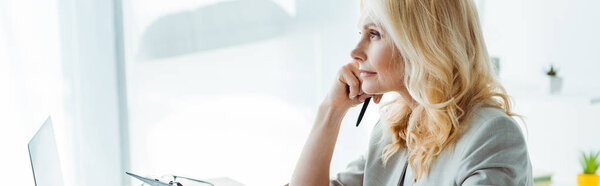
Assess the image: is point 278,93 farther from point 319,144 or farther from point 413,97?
point 413,97

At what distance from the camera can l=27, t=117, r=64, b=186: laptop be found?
1.20 meters

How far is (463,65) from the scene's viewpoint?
1.30 metres

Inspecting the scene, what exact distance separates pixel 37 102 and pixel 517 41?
2186 millimetres

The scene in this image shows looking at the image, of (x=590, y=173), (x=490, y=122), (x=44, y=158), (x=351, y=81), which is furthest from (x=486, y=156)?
(x=590, y=173)

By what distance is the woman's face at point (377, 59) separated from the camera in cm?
137

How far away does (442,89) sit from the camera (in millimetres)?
1341

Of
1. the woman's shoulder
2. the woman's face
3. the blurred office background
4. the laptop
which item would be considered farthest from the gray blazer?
the blurred office background

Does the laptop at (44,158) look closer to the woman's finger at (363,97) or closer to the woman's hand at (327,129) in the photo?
the woman's hand at (327,129)

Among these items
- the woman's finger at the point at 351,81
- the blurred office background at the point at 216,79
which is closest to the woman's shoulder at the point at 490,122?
the woman's finger at the point at 351,81

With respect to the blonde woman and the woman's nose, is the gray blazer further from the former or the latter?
the woman's nose

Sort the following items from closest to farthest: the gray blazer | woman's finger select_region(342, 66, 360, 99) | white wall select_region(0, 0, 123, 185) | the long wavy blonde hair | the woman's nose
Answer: the gray blazer
the long wavy blonde hair
the woman's nose
woman's finger select_region(342, 66, 360, 99)
white wall select_region(0, 0, 123, 185)

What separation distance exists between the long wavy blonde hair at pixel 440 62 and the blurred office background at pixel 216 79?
1159 mm

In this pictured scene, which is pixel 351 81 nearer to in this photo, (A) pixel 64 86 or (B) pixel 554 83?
(B) pixel 554 83

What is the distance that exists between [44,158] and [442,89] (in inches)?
33.2
